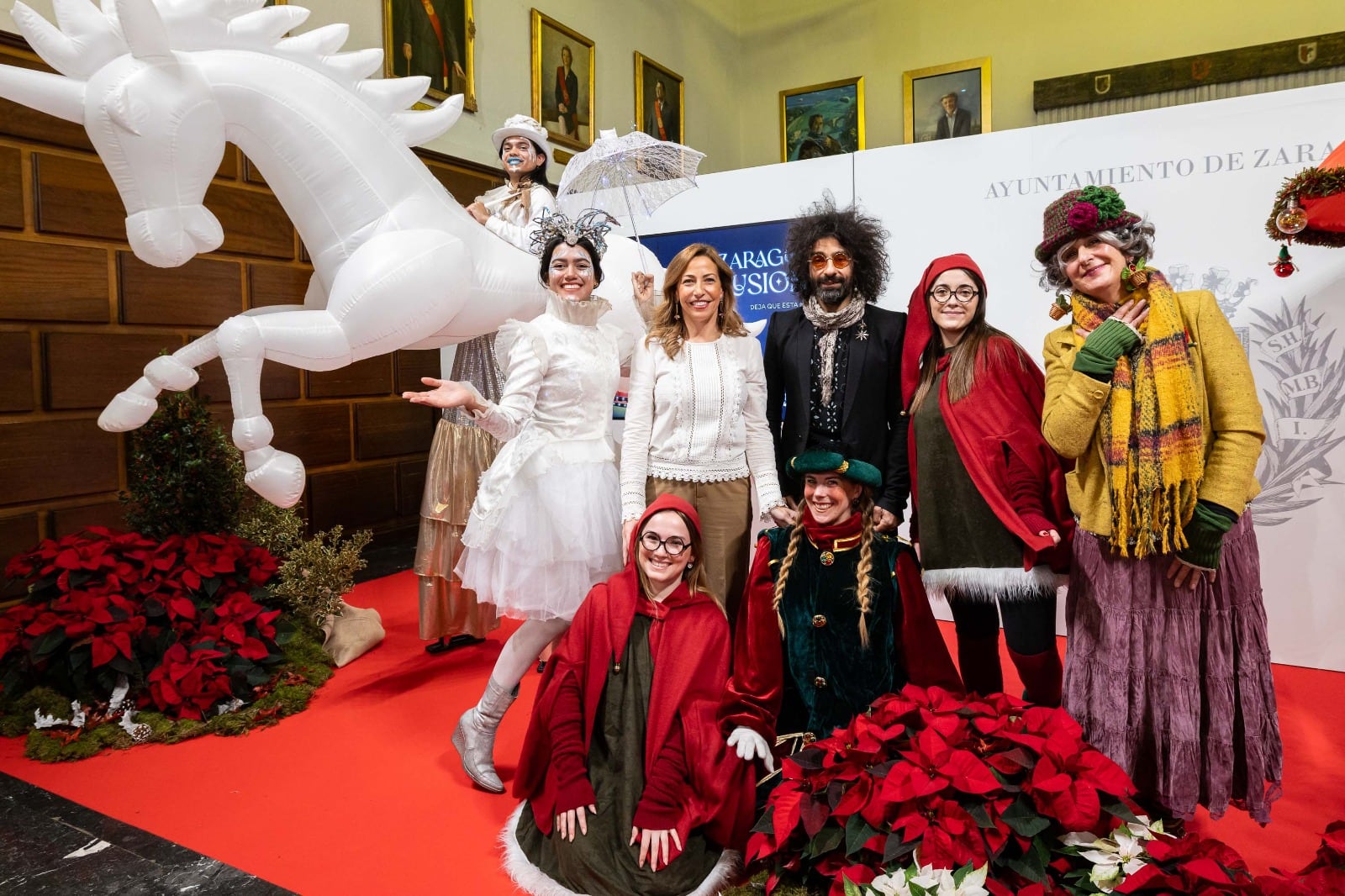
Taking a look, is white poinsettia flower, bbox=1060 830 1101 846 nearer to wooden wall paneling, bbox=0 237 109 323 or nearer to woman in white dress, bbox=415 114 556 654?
woman in white dress, bbox=415 114 556 654

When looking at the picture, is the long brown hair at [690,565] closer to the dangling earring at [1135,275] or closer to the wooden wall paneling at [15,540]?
the dangling earring at [1135,275]

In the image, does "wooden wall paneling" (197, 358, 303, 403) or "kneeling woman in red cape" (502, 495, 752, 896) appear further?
"wooden wall paneling" (197, 358, 303, 403)

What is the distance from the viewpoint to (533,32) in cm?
670

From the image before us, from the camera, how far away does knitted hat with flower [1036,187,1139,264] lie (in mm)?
1893

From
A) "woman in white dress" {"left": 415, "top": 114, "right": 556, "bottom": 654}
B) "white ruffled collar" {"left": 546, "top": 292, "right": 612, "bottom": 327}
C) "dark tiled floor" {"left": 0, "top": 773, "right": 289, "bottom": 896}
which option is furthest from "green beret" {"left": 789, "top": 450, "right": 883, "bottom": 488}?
"woman in white dress" {"left": 415, "top": 114, "right": 556, "bottom": 654}

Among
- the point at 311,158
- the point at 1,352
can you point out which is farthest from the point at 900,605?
the point at 1,352

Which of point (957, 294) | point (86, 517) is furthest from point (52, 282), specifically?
point (957, 294)

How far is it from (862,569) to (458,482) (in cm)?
199

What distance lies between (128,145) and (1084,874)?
9.45 feet

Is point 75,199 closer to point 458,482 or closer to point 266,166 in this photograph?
point 266,166

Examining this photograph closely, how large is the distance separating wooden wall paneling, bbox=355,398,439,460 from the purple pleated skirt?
179 inches

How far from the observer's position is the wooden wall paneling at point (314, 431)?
195 inches

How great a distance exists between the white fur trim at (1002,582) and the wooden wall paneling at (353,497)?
13.4 ft

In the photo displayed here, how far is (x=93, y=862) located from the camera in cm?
216
